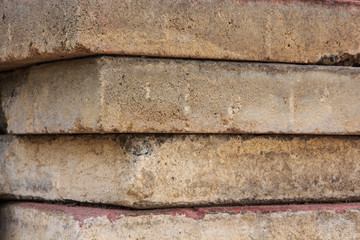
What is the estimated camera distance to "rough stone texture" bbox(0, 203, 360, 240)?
112 inches

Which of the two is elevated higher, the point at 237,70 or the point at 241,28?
the point at 241,28

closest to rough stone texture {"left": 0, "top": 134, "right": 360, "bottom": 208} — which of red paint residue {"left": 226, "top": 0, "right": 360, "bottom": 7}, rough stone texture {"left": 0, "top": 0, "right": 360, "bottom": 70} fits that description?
rough stone texture {"left": 0, "top": 0, "right": 360, "bottom": 70}

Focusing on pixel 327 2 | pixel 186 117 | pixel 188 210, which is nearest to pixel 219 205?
pixel 188 210

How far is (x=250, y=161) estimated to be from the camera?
3141 millimetres

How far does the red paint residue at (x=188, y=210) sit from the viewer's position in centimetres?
287

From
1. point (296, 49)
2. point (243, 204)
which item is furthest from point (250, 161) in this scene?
point (296, 49)

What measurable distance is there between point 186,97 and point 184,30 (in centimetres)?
33

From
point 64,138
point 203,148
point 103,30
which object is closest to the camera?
point 103,30

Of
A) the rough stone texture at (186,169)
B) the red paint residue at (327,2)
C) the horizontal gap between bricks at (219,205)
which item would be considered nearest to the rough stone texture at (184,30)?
the red paint residue at (327,2)

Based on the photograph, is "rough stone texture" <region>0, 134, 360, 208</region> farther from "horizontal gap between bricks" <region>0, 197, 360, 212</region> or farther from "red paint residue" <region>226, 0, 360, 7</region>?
"red paint residue" <region>226, 0, 360, 7</region>

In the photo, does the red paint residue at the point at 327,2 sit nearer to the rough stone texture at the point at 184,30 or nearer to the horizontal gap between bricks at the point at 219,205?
the rough stone texture at the point at 184,30

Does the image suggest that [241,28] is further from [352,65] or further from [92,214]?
[92,214]

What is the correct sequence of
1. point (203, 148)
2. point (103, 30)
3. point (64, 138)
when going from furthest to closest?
point (64, 138) < point (203, 148) < point (103, 30)

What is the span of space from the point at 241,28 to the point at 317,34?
1.54 ft
